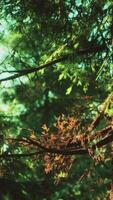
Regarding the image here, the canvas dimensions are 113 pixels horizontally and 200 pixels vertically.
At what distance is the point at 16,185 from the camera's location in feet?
35.9

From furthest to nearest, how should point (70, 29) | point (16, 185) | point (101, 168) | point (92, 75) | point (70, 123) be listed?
1. point (101, 168)
2. point (16, 185)
3. point (92, 75)
4. point (70, 29)
5. point (70, 123)

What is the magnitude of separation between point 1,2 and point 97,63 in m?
2.07

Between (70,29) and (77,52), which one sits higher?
(70,29)

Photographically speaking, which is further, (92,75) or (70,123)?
(92,75)

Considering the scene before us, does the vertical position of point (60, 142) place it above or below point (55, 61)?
below

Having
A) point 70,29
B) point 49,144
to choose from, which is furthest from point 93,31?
point 49,144

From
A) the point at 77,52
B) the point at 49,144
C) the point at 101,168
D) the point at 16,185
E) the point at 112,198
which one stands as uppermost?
the point at 101,168

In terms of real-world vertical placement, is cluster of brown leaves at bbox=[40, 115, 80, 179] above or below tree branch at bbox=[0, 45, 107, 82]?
below

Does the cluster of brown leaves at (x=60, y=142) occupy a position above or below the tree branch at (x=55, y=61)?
below

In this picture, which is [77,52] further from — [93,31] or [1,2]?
→ [1,2]

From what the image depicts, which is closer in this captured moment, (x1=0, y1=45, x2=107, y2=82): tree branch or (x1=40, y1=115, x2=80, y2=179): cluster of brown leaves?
(x1=40, y1=115, x2=80, y2=179): cluster of brown leaves

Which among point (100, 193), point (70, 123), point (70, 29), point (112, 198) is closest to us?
point (112, 198)

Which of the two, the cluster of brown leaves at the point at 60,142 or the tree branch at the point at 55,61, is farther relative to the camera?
the tree branch at the point at 55,61

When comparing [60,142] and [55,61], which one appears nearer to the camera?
[60,142]
